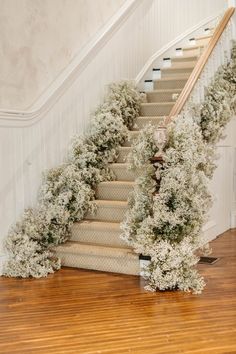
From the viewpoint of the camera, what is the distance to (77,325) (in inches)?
133

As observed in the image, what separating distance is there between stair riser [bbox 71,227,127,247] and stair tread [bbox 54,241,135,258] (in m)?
0.05

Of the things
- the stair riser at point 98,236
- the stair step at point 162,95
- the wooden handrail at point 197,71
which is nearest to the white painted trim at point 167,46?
the stair step at point 162,95

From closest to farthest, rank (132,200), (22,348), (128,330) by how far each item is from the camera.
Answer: (22,348)
(128,330)
(132,200)

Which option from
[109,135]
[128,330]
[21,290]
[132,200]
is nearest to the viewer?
[128,330]

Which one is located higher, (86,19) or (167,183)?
(86,19)

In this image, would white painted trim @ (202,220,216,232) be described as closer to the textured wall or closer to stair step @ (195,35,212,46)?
the textured wall

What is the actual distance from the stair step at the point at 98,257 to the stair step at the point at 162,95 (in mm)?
2659

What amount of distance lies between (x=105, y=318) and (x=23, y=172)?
213 cm

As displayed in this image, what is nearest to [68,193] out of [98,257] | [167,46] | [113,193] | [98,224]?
[98,224]

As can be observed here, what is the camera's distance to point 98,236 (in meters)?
5.14

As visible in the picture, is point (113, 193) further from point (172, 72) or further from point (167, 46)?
point (167, 46)

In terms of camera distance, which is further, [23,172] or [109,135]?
[109,135]

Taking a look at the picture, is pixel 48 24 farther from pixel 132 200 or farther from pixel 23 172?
pixel 132 200

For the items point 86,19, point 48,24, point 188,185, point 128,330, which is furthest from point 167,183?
point 86,19
